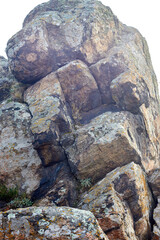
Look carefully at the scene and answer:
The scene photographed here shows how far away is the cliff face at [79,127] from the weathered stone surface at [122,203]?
0.04 metres

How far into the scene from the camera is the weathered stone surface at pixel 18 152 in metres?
10.5

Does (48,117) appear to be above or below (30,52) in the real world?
below

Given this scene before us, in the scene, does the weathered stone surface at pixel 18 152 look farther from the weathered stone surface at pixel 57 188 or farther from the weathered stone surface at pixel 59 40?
the weathered stone surface at pixel 59 40

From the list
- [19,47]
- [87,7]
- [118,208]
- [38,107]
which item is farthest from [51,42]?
[118,208]

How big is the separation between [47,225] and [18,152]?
19.8 feet

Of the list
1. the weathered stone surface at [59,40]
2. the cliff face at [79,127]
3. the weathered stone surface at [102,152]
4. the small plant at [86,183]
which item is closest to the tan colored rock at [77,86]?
the cliff face at [79,127]

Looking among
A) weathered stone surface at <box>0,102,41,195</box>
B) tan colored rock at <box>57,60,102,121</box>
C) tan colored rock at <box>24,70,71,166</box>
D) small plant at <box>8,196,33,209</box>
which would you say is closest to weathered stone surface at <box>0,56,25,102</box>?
tan colored rock at <box>24,70,71,166</box>

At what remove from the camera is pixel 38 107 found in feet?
40.1

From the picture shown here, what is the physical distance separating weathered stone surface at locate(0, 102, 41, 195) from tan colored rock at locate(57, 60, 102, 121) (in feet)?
10.6

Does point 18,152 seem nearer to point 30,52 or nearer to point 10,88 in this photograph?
point 10,88

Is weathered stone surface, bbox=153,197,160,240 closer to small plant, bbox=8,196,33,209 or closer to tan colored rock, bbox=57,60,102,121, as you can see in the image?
small plant, bbox=8,196,33,209

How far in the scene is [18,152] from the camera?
438 inches

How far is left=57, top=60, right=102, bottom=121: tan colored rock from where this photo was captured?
1353 centimetres

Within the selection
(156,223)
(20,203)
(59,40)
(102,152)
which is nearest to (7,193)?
(20,203)
